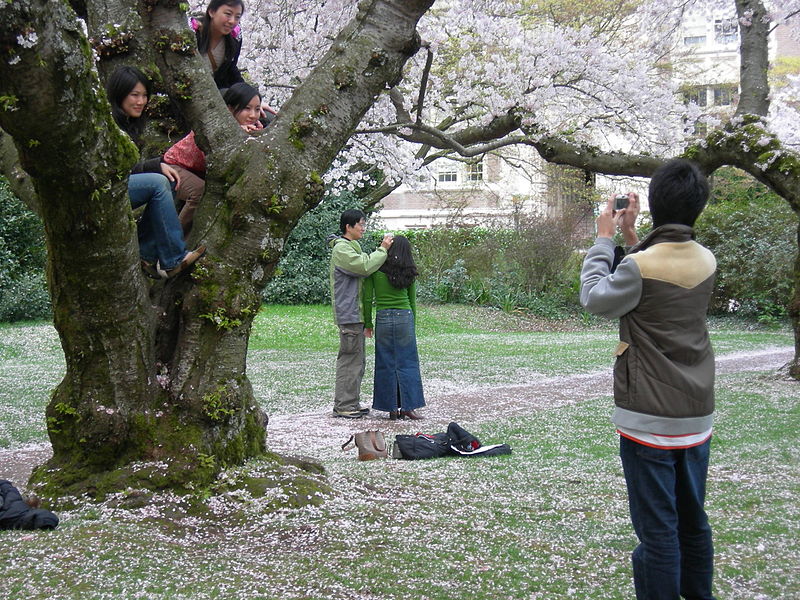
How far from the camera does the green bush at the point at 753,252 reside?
68.4 feet

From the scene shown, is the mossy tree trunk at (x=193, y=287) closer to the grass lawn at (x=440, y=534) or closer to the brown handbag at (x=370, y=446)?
the grass lawn at (x=440, y=534)

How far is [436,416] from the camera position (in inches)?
358

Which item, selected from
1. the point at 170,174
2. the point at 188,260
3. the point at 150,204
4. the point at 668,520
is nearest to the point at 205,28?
the point at 170,174

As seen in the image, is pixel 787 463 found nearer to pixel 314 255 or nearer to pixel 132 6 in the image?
pixel 132 6

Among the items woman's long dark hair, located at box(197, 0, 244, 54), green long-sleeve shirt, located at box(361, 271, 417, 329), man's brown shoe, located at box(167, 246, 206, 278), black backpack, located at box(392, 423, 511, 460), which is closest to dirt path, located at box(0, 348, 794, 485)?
black backpack, located at box(392, 423, 511, 460)

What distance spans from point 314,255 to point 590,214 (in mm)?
10256

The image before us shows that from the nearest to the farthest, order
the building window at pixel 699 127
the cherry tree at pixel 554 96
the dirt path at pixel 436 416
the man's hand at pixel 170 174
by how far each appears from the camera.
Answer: the man's hand at pixel 170 174 → the dirt path at pixel 436 416 → the cherry tree at pixel 554 96 → the building window at pixel 699 127

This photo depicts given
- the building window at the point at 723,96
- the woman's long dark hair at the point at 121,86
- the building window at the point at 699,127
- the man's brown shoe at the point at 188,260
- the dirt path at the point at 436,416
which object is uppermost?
Result: the building window at the point at 723,96

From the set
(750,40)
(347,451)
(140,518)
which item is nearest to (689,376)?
(140,518)

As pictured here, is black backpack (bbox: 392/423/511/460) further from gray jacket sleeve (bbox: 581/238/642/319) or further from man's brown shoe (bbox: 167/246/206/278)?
gray jacket sleeve (bbox: 581/238/642/319)

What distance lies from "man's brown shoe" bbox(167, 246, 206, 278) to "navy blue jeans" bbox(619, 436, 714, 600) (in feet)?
8.74

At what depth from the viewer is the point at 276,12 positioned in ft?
43.4

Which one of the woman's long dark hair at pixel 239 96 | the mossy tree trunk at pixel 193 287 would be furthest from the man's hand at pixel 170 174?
the woman's long dark hair at pixel 239 96

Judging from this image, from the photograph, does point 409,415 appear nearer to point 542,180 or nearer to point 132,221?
point 132,221
